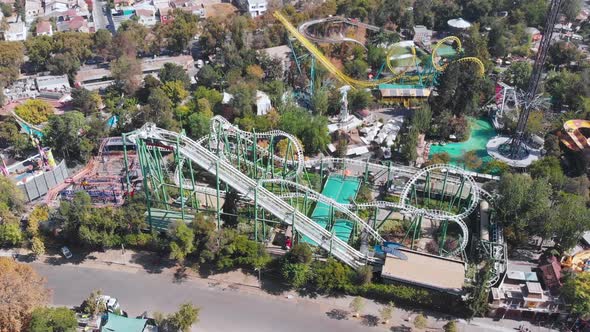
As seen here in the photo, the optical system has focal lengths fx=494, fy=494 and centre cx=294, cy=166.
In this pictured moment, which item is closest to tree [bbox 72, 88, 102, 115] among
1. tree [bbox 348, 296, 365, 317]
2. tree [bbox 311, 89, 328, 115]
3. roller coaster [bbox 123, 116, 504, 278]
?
roller coaster [bbox 123, 116, 504, 278]

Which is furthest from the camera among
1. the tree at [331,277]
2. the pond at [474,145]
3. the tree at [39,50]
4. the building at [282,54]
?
the tree at [39,50]

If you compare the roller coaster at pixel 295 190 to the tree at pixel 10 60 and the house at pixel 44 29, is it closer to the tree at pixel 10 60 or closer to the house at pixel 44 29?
the tree at pixel 10 60

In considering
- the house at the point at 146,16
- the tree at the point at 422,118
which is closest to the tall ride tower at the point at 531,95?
the tree at the point at 422,118

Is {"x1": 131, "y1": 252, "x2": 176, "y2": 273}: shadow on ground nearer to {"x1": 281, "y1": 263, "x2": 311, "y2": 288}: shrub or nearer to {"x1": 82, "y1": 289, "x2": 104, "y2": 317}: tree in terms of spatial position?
{"x1": 82, "y1": 289, "x2": 104, "y2": 317}: tree

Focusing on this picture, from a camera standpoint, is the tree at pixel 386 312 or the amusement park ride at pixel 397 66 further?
the amusement park ride at pixel 397 66

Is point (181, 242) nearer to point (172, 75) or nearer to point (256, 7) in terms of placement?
point (172, 75)

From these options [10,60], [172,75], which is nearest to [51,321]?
[172,75]
